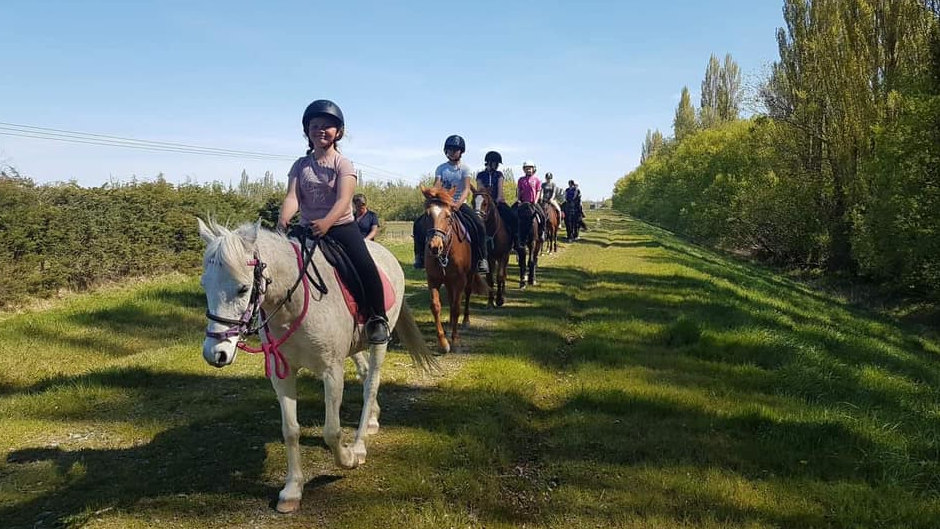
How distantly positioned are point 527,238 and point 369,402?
1004 cm

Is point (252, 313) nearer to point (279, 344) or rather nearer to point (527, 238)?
point (279, 344)

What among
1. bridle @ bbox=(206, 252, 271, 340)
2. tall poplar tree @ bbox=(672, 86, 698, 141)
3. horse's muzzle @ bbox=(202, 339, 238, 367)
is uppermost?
tall poplar tree @ bbox=(672, 86, 698, 141)

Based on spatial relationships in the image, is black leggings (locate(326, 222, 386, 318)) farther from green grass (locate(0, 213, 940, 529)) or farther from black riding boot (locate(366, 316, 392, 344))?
green grass (locate(0, 213, 940, 529))

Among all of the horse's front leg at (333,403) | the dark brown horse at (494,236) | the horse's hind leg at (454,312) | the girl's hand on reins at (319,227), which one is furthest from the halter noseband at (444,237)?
the horse's front leg at (333,403)

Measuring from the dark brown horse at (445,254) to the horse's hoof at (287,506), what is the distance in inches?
165

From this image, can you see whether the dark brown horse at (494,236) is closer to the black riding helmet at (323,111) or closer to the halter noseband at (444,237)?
the halter noseband at (444,237)

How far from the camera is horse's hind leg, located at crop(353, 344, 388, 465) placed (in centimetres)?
452

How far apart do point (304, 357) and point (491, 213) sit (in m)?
7.66

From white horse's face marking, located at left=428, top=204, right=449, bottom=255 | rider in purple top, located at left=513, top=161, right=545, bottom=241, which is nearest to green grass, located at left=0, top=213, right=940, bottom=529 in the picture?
white horse's face marking, located at left=428, top=204, right=449, bottom=255

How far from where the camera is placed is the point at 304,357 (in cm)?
384

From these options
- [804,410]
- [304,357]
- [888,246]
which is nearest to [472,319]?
[804,410]

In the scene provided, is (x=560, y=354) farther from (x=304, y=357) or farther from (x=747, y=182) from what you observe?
(x=747, y=182)

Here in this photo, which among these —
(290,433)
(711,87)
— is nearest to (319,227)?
(290,433)

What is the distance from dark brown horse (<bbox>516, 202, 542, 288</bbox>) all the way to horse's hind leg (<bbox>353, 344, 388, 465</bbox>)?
9.35m
